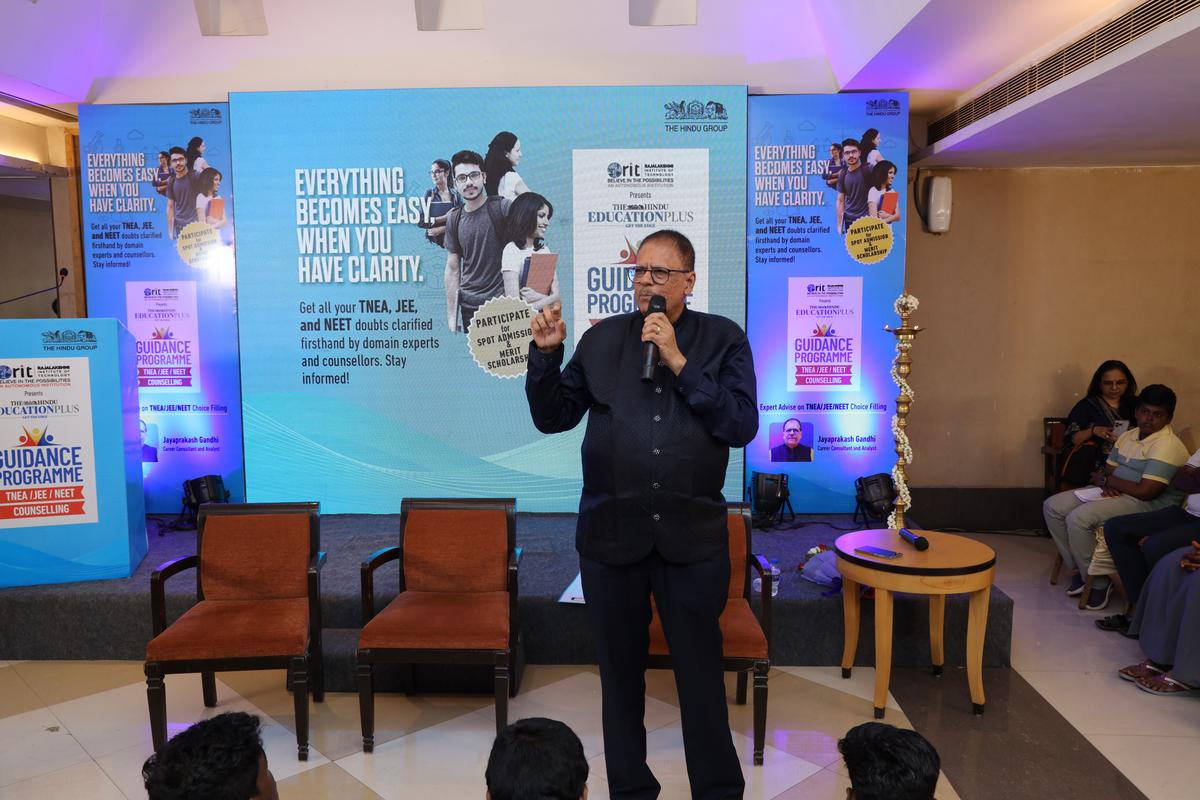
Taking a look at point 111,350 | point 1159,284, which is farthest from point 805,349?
point 111,350

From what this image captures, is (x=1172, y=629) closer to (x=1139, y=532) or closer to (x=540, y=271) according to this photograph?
(x=1139, y=532)

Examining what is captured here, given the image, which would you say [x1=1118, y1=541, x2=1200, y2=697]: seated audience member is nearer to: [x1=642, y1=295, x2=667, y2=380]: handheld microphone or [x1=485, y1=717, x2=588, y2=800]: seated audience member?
[x1=642, y1=295, x2=667, y2=380]: handheld microphone

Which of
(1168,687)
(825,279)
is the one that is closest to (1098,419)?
(825,279)

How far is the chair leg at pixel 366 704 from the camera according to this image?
3262mm

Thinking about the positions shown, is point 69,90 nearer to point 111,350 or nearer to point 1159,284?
point 111,350

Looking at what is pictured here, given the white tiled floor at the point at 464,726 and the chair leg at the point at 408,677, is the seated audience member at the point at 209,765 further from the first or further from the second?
the chair leg at the point at 408,677

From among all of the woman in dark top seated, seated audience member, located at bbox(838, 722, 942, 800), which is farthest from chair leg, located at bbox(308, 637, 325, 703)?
the woman in dark top seated

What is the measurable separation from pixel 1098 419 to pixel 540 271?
3.82 metres

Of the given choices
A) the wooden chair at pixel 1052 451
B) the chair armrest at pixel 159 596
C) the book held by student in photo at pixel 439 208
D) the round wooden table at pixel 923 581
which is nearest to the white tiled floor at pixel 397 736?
the round wooden table at pixel 923 581

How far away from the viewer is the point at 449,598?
360 centimetres

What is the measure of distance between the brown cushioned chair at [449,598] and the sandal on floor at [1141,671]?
9.02 feet

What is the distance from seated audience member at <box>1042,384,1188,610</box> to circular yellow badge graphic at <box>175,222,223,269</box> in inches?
214

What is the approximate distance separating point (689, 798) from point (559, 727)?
148cm

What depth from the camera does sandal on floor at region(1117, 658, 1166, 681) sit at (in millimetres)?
3855
